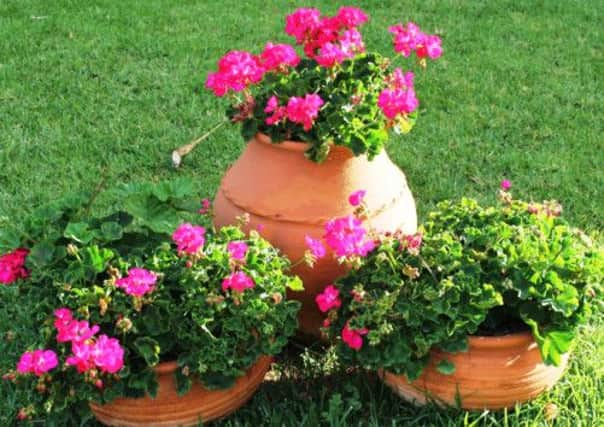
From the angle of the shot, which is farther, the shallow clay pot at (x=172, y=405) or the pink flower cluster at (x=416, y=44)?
the pink flower cluster at (x=416, y=44)

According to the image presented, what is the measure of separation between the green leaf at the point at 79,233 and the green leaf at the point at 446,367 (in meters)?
1.03

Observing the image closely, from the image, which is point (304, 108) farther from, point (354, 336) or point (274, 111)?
point (354, 336)

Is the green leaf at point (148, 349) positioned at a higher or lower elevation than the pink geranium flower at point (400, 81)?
lower

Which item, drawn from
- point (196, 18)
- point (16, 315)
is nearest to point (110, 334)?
point (16, 315)

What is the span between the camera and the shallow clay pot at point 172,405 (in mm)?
2424

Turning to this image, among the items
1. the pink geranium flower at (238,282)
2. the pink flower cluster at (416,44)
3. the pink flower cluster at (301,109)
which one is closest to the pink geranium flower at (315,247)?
the pink geranium flower at (238,282)

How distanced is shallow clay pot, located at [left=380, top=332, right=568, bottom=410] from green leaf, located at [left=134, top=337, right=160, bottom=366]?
72 centimetres

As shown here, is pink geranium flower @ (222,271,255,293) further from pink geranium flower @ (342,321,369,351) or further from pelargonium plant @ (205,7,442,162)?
pelargonium plant @ (205,7,442,162)

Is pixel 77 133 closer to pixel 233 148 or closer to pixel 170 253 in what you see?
pixel 233 148

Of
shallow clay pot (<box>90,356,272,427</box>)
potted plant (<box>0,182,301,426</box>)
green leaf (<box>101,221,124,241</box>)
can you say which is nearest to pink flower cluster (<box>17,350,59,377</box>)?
potted plant (<box>0,182,301,426</box>)

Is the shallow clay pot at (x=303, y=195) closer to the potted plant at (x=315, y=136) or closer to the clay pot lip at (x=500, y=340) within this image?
the potted plant at (x=315, y=136)

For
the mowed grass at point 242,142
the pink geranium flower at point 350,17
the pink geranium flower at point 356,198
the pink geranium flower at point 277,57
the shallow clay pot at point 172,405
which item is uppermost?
the pink geranium flower at point 350,17

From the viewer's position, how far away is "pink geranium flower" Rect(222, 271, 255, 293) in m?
2.33

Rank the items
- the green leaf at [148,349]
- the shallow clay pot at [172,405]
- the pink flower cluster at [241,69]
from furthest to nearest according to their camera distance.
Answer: the pink flower cluster at [241,69] < the shallow clay pot at [172,405] < the green leaf at [148,349]
